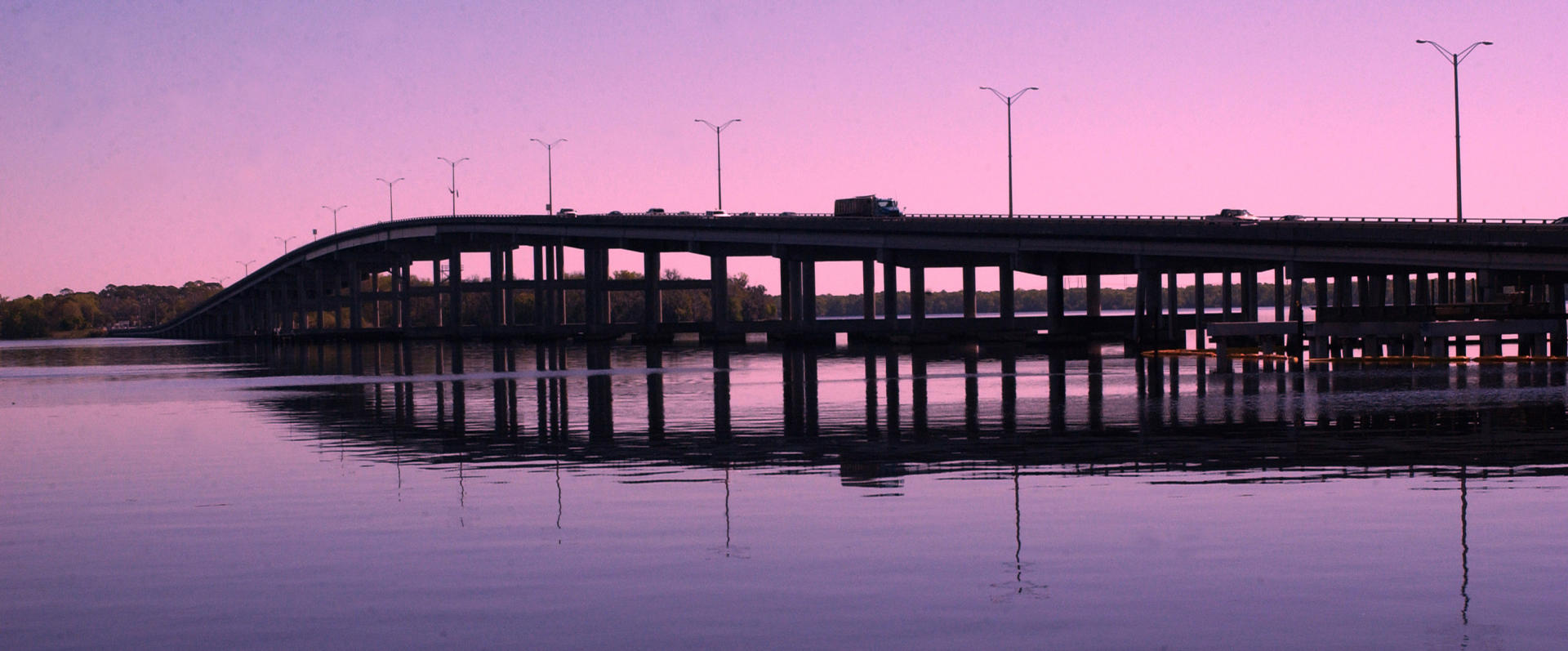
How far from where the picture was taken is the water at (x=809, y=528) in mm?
14062

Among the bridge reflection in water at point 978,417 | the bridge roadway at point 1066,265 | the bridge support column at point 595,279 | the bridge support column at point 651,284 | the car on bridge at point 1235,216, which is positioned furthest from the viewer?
the bridge support column at point 595,279

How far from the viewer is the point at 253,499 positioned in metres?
24.0

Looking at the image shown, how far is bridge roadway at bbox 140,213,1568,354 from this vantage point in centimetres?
7700

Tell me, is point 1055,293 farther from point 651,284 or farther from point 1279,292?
point 651,284

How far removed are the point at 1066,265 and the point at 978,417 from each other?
81.6 meters

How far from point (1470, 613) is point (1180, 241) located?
297ft

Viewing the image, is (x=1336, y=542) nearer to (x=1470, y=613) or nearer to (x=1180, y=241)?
(x=1470, y=613)

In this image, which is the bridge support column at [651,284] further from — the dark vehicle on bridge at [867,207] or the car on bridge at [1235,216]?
the car on bridge at [1235,216]

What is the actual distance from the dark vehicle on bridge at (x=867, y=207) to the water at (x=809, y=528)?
8856 centimetres

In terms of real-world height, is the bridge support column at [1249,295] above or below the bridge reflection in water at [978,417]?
above

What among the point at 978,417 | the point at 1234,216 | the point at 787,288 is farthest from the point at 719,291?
the point at 978,417

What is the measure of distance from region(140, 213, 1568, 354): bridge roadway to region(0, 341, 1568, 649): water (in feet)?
119

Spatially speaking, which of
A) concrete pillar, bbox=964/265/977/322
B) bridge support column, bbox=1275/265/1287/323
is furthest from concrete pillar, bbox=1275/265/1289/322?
concrete pillar, bbox=964/265/977/322

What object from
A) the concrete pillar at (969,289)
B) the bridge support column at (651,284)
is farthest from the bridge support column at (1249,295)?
the bridge support column at (651,284)
